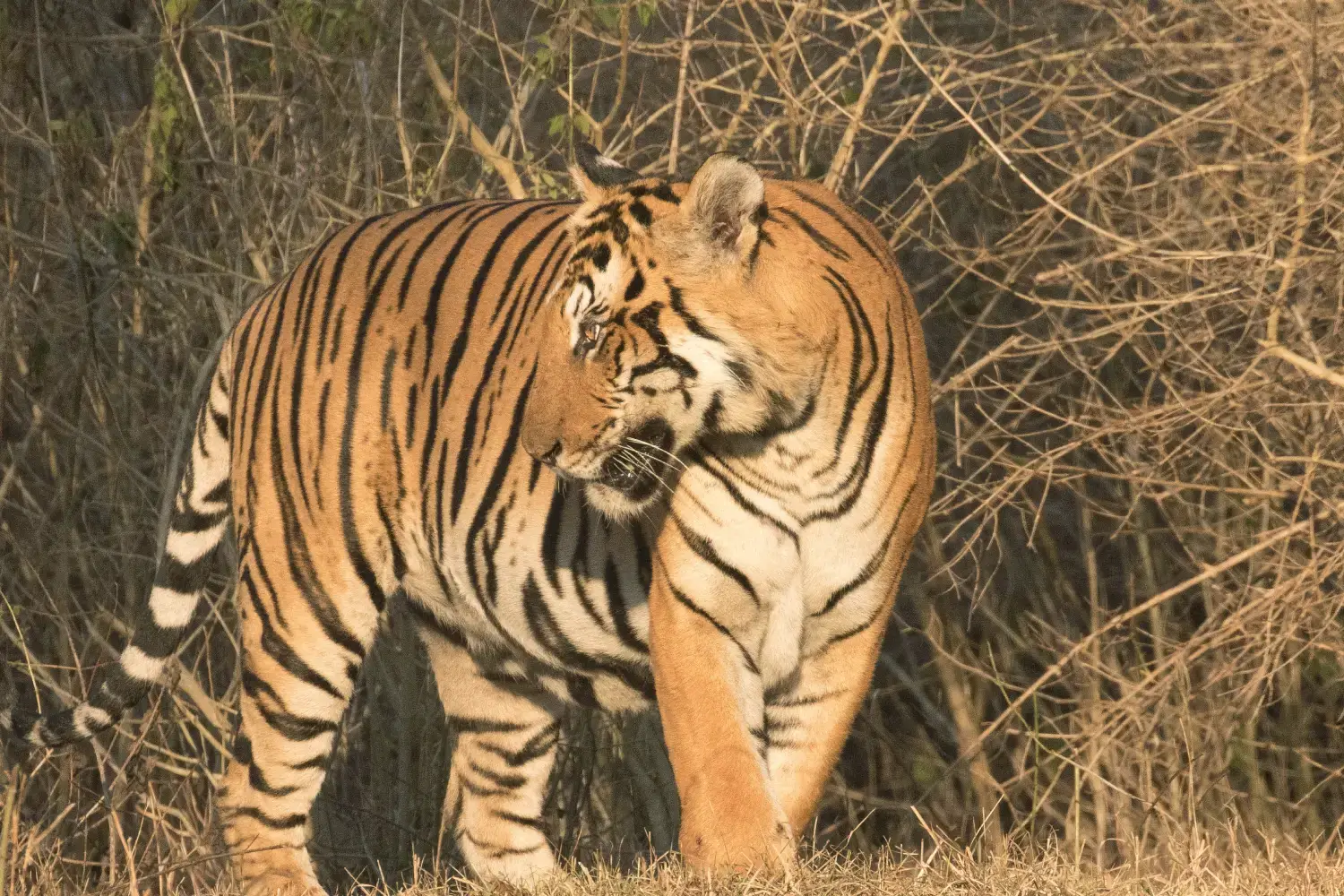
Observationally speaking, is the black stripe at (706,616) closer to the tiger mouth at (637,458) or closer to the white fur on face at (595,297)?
the tiger mouth at (637,458)

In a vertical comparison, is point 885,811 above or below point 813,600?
below

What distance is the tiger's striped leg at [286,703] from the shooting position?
4484 mm

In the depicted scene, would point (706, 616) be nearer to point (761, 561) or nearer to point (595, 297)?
point (761, 561)

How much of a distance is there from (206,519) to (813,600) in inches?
75.2

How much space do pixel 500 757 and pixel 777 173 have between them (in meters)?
1.77

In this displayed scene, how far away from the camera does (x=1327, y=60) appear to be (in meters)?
5.56

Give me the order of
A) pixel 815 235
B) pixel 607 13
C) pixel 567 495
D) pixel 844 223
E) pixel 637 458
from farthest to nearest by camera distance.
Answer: pixel 607 13
pixel 567 495
pixel 844 223
pixel 815 235
pixel 637 458

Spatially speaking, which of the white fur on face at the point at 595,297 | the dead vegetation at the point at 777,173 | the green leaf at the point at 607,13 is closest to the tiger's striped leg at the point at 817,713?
the white fur on face at the point at 595,297

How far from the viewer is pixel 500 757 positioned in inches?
197

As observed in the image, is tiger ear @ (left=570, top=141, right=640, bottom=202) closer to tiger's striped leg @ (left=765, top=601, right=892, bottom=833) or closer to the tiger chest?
the tiger chest

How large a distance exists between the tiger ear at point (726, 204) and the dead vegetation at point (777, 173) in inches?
73.6

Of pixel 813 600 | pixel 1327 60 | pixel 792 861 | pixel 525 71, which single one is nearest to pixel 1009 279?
pixel 1327 60

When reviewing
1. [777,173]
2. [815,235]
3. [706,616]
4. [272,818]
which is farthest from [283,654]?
[777,173]

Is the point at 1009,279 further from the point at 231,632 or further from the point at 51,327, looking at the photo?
the point at 51,327
